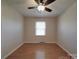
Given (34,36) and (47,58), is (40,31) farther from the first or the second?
(47,58)

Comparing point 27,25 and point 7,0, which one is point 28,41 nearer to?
point 27,25

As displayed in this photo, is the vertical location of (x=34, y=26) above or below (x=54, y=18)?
below

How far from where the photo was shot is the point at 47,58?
4.67m

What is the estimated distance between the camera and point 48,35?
9.66m

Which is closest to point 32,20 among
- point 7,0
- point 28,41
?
point 28,41

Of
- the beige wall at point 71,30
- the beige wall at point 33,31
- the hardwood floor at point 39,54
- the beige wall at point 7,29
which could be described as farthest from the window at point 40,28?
the beige wall at point 7,29

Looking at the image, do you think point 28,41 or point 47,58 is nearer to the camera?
point 47,58

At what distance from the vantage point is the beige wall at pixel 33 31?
9633 millimetres

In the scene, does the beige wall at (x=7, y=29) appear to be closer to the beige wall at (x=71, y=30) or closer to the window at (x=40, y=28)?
the beige wall at (x=71, y=30)

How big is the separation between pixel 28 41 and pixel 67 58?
535 centimetres

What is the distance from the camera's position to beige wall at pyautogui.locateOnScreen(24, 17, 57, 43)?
9633 millimetres

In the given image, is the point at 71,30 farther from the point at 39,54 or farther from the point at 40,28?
the point at 40,28

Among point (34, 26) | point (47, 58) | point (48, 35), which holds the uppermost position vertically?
point (34, 26)

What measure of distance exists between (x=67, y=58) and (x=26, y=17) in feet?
19.0
